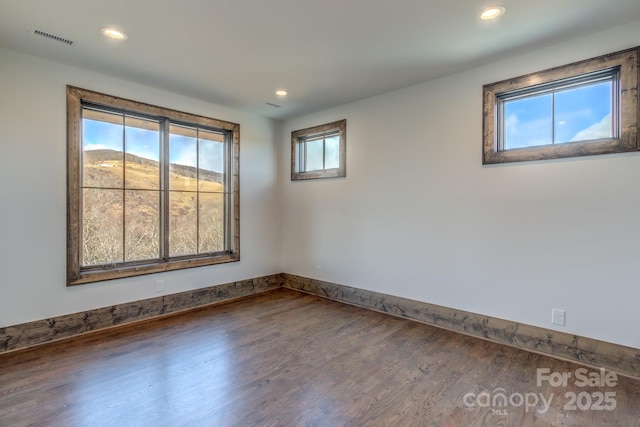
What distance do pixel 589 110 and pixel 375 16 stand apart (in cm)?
199

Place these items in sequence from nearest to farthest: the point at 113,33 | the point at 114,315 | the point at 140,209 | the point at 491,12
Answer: the point at 491,12, the point at 113,33, the point at 114,315, the point at 140,209

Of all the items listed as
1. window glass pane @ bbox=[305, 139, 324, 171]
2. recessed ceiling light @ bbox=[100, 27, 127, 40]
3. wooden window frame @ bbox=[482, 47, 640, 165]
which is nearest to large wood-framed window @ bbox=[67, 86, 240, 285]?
recessed ceiling light @ bbox=[100, 27, 127, 40]

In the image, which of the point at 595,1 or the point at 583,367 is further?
the point at 583,367

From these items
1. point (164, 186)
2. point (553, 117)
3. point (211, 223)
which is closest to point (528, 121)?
point (553, 117)

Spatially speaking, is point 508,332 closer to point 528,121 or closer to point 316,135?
point 528,121

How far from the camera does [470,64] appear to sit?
10.1ft

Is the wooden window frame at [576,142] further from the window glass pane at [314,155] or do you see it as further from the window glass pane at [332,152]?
the window glass pane at [314,155]

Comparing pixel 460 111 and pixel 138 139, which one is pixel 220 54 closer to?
pixel 138 139

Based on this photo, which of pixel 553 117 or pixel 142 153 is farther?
pixel 142 153

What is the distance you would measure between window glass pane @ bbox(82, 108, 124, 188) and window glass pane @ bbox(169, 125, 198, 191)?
57 centimetres

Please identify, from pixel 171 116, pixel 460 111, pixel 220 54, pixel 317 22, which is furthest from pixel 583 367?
pixel 171 116

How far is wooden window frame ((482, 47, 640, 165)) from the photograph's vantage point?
2381 mm

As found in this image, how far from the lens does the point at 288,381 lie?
91.3 inches

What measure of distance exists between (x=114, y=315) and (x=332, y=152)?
3.36 m
